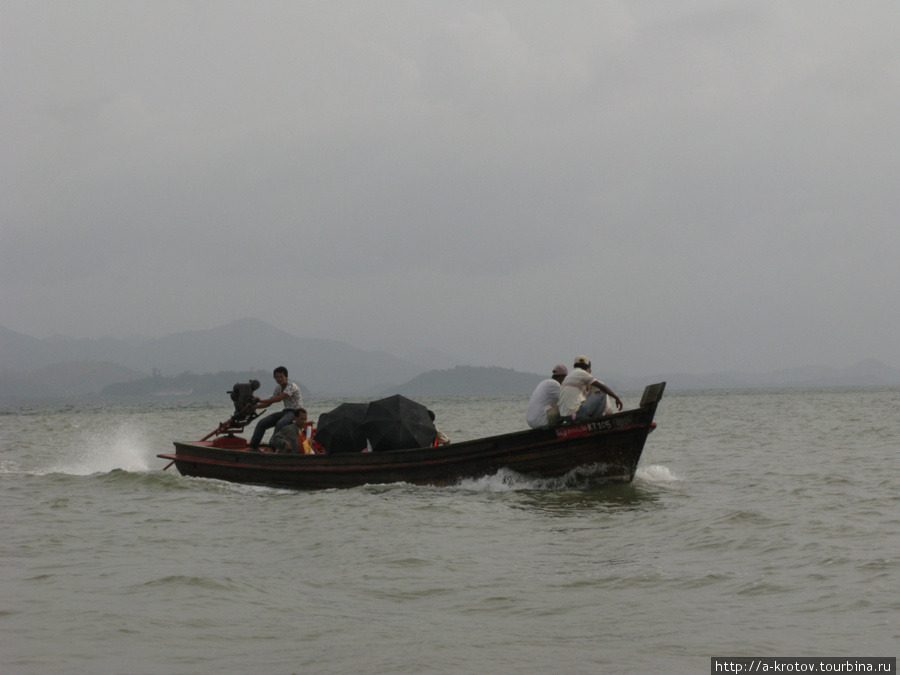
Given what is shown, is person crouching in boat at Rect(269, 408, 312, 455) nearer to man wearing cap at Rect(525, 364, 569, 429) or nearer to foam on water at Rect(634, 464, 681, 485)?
man wearing cap at Rect(525, 364, 569, 429)

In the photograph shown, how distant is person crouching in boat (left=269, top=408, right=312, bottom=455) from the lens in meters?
18.3

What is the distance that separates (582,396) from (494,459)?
2.02 metres

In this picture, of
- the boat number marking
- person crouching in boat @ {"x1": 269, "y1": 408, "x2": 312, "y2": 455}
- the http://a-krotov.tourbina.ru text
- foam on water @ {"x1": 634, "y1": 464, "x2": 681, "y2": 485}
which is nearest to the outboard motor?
person crouching in boat @ {"x1": 269, "y1": 408, "x2": 312, "y2": 455}

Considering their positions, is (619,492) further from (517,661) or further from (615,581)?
(517,661)

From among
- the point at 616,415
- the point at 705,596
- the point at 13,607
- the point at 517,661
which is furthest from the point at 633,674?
the point at 616,415

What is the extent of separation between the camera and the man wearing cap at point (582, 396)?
51.8 feet

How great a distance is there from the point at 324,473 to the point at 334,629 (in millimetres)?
9981

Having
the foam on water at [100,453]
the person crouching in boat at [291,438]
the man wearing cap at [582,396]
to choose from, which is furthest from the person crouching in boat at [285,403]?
the man wearing cap at [582,396]

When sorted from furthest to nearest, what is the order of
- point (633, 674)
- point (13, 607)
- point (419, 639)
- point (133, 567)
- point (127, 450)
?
point (127, 450)
point (133, 567)
point (13, 607)
point (419, 639)
point (633, 674)

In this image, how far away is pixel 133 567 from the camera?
33.9 feet

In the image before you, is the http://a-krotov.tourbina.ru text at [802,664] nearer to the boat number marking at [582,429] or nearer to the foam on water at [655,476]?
the boat number marking at [582,429]

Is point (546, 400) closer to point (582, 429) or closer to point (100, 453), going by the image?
point (582, 429)

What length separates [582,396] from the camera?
15.9 meters

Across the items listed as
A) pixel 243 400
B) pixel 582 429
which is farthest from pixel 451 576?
pixel 243 400
